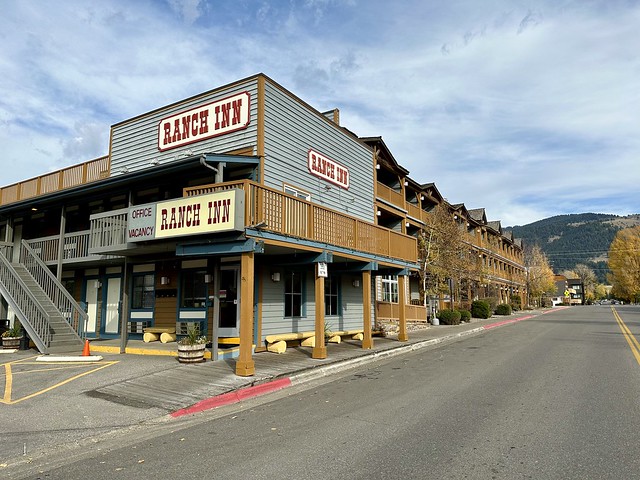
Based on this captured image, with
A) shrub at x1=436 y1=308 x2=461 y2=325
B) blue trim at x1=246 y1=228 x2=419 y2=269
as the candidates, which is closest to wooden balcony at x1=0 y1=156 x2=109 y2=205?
blue trim at x1=246 y1=228 x2=419 y2=269

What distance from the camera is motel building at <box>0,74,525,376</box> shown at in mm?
10766

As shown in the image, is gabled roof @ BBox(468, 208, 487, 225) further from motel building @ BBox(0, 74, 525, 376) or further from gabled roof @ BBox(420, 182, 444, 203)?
motel building @ BBox(0, 74, 525, 376)

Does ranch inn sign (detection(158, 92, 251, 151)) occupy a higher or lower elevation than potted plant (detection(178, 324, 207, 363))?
higher

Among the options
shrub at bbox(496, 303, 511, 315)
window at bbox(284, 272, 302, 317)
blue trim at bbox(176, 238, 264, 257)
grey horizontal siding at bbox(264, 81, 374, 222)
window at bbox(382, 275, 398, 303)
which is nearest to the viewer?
blue trim at bbox(176, 238, 264, 257)

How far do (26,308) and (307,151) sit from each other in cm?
1033

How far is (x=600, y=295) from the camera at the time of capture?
153 m

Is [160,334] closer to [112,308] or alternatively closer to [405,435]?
[112,308]

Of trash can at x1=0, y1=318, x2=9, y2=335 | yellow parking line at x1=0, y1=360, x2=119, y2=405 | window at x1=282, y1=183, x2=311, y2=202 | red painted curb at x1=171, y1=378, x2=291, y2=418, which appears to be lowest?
red painted curb at x1=171, y1=378, x2=291, y2=418

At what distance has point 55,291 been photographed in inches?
621

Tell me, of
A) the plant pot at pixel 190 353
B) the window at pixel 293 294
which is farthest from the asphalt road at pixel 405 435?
the window at pixel 293 294

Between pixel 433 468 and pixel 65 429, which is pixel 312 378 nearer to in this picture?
pixel 65 429

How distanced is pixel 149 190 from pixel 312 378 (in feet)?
30.7

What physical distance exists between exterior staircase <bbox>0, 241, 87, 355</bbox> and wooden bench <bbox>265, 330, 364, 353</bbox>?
603 centimetres

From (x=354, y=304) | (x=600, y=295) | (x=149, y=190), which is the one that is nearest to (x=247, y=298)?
(x=149, y=190)
